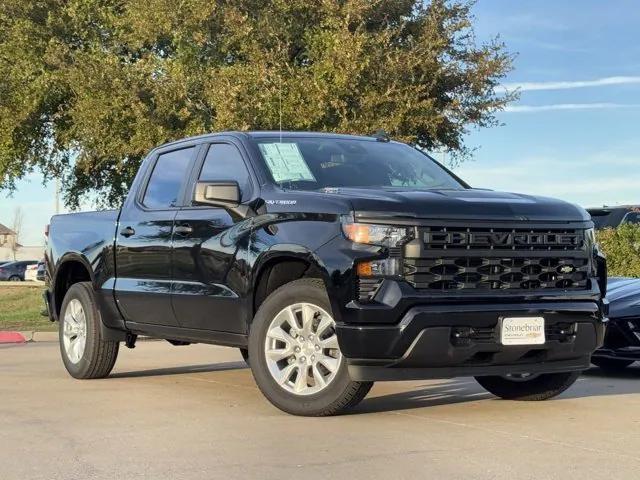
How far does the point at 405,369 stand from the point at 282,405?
0.90m

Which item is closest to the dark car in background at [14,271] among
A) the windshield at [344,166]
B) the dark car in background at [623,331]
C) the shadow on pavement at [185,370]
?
the shadow on pavement at [185,370]

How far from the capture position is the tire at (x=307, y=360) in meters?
6.35

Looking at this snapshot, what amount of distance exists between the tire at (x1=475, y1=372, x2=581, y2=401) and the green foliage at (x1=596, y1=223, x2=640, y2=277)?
31.3ft

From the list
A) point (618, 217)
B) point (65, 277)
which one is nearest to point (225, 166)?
point (65, 277)

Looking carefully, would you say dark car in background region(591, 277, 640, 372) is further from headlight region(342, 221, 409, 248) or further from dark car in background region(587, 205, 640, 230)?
dark car in background region(587, 205, 640, 230)

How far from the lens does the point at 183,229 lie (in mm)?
7547

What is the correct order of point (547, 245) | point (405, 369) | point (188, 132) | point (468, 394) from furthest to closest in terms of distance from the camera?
point (188, 132) < point (468, 394) < point (547, 245) < point (405, 369)

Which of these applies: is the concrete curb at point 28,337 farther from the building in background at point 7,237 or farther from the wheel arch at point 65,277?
the building in background at point 7,237

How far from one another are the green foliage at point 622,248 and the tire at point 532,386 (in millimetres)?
9528

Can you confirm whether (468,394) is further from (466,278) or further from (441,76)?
(441,76)

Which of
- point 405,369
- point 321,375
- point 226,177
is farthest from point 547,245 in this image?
point 226,177

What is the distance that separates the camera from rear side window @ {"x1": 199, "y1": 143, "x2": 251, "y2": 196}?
729 cm

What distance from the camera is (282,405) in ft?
21.5

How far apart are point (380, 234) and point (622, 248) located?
11.5m
